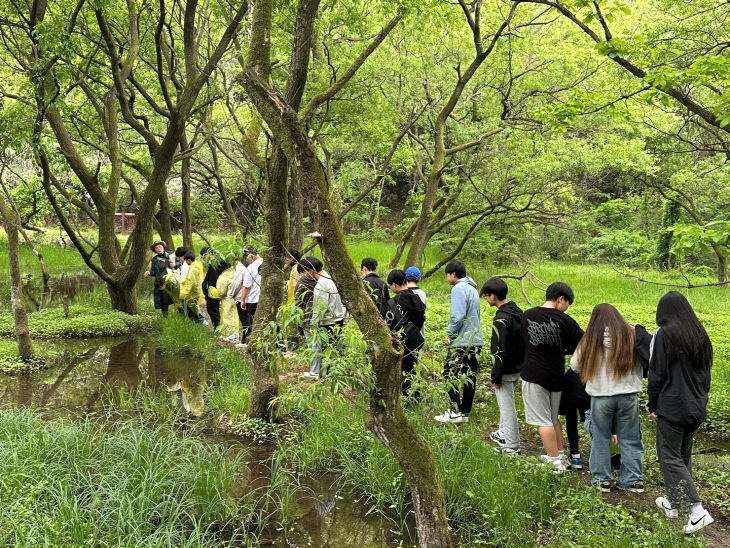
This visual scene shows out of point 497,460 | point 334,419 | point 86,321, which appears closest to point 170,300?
point 86,321

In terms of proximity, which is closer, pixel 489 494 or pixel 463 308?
pixel 489 494

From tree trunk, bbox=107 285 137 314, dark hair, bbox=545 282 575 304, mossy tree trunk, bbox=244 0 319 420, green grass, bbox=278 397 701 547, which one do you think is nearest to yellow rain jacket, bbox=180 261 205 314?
tree trunk, bbox=107 285 137 314

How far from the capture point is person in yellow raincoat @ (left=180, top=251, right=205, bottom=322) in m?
10.1

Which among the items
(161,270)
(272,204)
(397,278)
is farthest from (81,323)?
(397,278)

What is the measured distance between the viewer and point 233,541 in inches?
154

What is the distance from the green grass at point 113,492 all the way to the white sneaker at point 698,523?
309 cm

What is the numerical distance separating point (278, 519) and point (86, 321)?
313 inches

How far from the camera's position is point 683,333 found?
400 cm

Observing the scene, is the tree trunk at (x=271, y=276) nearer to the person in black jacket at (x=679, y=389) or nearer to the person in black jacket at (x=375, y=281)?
the person in black jacket at (x=375, y=281)

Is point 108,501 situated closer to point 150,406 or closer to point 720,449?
point 150,406

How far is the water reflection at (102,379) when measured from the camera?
6867 millimetres

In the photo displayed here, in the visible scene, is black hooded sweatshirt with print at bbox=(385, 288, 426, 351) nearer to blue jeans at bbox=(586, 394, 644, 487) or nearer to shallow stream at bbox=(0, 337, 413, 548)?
shallow stream at bbox=(0, 337, 413, 548)

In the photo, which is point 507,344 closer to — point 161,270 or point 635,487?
point 635,487

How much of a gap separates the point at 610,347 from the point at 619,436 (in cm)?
80
